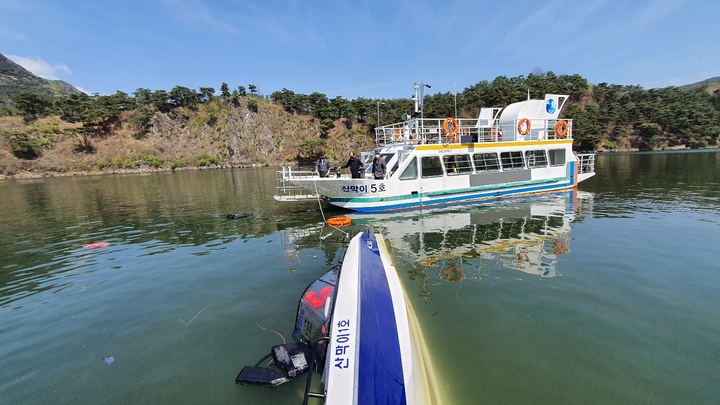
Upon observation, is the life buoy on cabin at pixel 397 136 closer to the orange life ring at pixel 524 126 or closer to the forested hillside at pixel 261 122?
the orange life ring at pixel 524 126

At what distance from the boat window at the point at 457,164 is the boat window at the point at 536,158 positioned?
15.5 feet

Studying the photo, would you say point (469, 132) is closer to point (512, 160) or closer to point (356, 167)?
point (512, 160)

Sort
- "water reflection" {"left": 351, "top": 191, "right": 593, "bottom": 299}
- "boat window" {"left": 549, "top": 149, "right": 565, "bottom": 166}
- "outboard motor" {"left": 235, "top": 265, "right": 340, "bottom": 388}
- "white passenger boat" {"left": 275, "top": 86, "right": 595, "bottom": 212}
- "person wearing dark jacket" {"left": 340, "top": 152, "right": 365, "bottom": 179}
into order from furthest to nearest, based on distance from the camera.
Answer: "boat window" {"left": 549, "top": 149, "right": 565, "bottom": 166}
"white passenger boat" {"left": 275, "top": 86, "right": 595, "bottom": 212}
"person wearing dark jacket" {"left": 340, "top": 152, "right": 365, "bottom": 179}
"water reflection" {"left": 351, "top": 191, "right": 593, "bottom": 299}
"outboard motor" {"left": 235, "top": 265, "right": 340, "bottom": 388}

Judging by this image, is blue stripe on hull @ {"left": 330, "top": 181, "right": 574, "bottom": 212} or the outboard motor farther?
blue stripe on hull @ {"left": 330, "top": 181, "right": 574, "bottom": 212}

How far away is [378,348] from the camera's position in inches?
168

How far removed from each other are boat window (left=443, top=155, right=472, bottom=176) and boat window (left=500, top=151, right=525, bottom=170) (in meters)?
2.62

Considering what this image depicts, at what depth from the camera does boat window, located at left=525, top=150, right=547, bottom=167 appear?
20.5 m

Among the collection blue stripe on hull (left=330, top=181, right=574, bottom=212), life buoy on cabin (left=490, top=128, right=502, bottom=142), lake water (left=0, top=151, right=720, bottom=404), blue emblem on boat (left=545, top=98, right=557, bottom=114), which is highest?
blue emblem on boat (left=545, top=98, right=557, bottom=114)

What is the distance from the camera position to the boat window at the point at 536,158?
2045 cm

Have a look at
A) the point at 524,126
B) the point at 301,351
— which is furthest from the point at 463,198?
the point at 301,351

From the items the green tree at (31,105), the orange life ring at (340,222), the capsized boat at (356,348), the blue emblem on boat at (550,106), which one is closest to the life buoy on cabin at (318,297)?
the capsized boat at (356,348)

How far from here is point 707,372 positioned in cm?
475

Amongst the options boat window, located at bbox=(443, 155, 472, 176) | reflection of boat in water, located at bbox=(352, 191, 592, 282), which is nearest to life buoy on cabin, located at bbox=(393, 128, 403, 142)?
boat window, located at bbox=(443, 155, 472, 176)

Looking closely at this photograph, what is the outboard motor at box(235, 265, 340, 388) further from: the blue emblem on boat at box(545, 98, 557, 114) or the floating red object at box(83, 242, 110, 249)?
the blue emblem on boat at box(545, 98, 557, 114)
